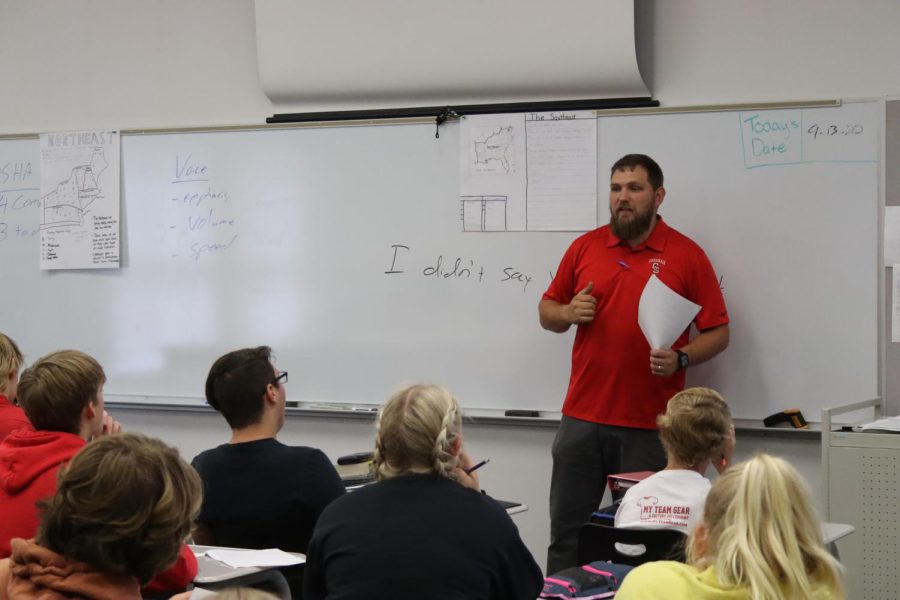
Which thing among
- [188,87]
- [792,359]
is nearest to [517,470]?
[792,359]

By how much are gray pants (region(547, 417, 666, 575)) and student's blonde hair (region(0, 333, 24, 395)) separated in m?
2.00

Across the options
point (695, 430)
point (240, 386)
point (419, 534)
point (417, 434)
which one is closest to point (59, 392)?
point (240, 386)

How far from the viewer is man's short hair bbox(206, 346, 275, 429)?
2.80 meters

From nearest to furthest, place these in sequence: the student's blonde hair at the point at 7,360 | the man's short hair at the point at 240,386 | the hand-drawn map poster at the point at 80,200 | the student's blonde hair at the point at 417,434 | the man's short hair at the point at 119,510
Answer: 1. the man's short hair at the point at 119,510
2. the student's blonde hair at the point at 417,434
3. the man's short hair at the point at 240,386
4. the student's blonde hair at the point at 7,360
5. the hand-drawn map poster at the point at 80,200

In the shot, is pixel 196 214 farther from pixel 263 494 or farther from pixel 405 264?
pixel 263 494

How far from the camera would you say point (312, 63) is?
4.61 metres

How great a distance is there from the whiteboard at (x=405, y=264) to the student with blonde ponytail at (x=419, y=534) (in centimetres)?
225

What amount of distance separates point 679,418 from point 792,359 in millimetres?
1333

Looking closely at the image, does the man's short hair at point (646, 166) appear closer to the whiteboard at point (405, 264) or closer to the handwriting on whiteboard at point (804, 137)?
the whiteboard at point (405, 264)

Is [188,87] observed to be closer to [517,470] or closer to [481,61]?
[481,61]

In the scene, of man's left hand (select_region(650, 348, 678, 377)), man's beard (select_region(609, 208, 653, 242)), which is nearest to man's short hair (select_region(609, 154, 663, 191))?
man's beard (select_region(609, 208, 653, 242))

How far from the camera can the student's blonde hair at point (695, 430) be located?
283cm

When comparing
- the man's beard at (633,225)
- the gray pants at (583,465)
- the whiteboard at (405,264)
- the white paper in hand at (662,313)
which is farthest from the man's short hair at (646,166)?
the gray pants at (583,465)

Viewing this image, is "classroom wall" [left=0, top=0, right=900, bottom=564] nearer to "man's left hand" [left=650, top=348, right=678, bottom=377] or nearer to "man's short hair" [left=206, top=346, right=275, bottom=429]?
"man's left hand" [left=650, top=348, right=678, bottom=377]
